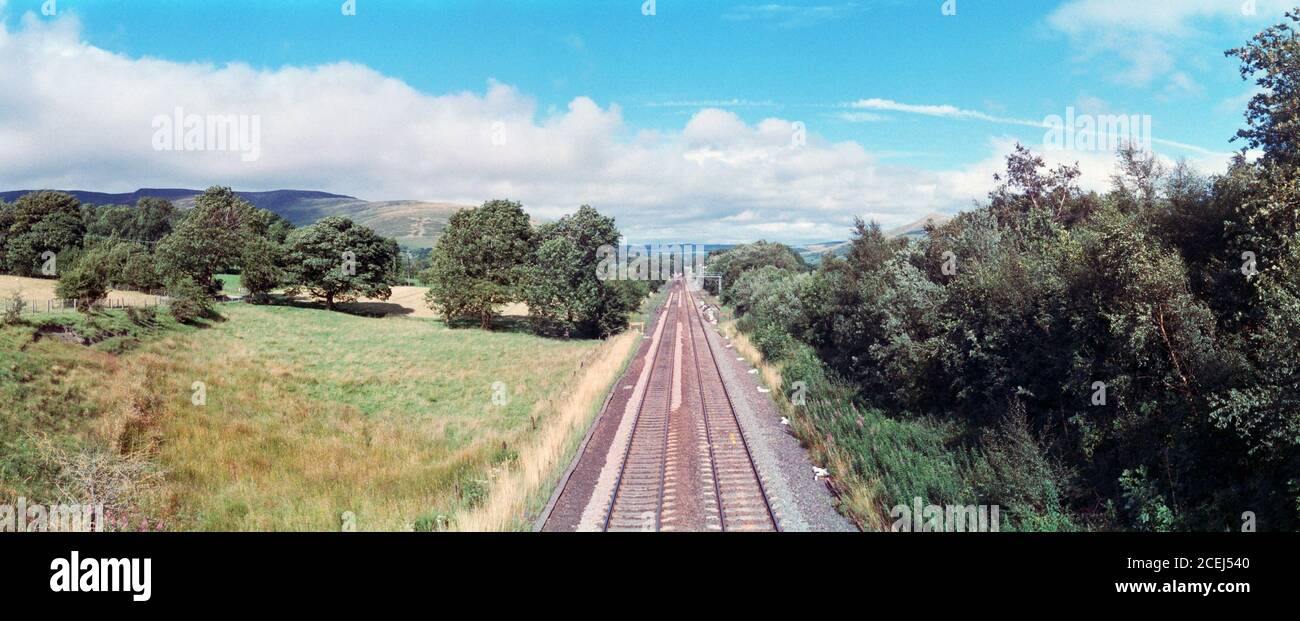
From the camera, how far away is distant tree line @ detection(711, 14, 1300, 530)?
30.1 feet

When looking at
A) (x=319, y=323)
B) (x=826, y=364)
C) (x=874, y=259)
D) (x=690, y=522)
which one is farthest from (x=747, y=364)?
(x=319, y=323)

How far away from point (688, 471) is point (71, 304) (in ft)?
181

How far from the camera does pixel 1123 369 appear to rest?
11883mm

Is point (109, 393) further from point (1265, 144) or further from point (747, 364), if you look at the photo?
point (1265, 144)

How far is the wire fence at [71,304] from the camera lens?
38.3m

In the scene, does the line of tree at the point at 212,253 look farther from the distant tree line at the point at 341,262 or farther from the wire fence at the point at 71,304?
the wire fence at the point at 71,304

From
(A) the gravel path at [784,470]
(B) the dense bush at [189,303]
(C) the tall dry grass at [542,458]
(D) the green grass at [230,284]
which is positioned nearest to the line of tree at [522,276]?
(B) the dense bush at [189,303]

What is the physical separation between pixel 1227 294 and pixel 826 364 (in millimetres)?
17905

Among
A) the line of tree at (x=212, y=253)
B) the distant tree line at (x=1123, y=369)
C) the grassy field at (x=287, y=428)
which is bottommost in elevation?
the grassy field at (x=287, y=428)

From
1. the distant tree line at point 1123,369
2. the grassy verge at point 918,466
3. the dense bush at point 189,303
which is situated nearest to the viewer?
the distant tree line at point 1123,369

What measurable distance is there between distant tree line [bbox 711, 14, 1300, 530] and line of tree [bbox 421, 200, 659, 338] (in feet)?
119

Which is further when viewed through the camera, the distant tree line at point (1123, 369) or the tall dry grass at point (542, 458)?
the tall dry grass at point (542, 458)

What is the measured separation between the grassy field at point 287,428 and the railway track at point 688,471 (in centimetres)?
241

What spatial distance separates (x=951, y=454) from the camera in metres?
14.2
